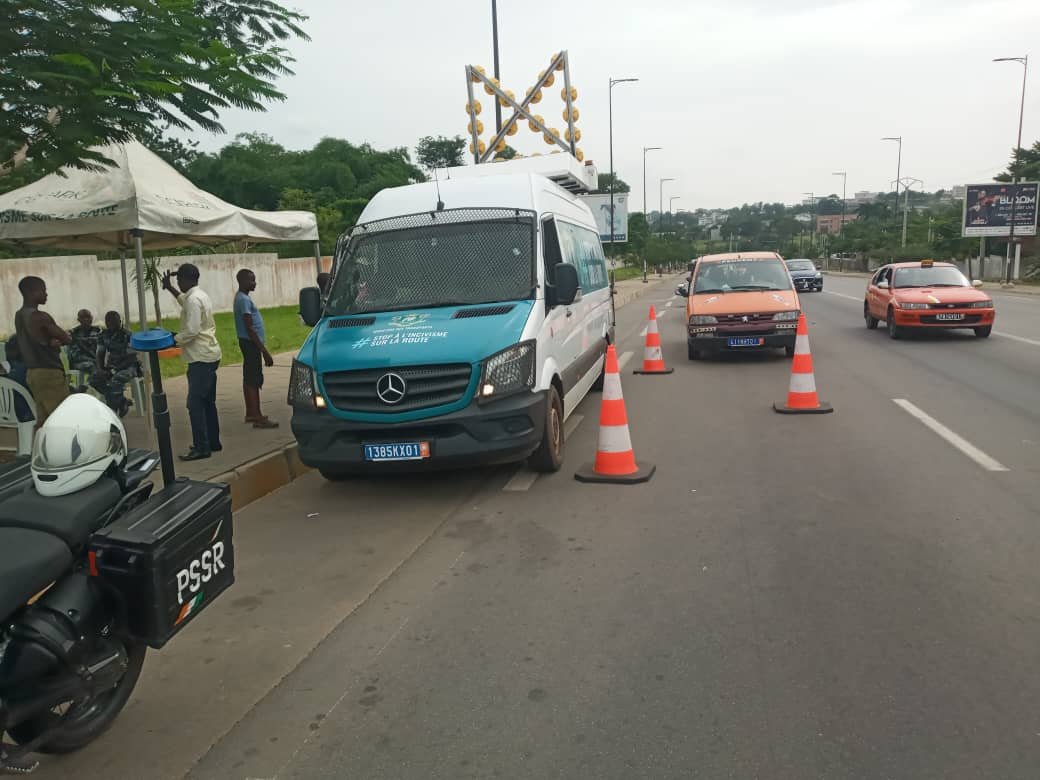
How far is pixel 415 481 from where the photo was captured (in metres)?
6.95

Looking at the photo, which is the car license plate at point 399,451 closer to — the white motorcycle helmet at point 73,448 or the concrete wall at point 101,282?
the white motorcycle helmet at point 73,448

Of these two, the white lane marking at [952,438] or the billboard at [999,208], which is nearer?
the white lane marking at [952,438]

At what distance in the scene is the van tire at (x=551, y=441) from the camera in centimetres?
660

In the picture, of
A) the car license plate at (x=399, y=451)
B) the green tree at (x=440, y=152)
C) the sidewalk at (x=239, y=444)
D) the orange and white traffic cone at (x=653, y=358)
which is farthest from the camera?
the green tree at (x=440, y=152)

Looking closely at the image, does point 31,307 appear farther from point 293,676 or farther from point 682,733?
point 682,733

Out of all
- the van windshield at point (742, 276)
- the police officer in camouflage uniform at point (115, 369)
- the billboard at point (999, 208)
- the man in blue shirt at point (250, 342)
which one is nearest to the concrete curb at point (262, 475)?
the man in blue shirt at point (250, 342)

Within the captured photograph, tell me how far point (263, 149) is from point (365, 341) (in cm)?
7096

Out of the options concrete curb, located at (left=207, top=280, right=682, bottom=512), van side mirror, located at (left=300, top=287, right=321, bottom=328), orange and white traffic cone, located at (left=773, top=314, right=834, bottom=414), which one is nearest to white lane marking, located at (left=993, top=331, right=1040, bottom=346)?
orange and white traffic cone, located at (left=773, top=314, right=834, bottom=414)

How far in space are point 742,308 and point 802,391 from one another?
425 cm

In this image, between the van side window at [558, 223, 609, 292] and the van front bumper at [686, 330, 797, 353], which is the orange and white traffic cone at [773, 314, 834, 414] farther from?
the van front bumper at [686, 330, 797, 353]

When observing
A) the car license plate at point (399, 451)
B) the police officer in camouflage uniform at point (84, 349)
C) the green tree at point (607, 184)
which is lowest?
the car license plate at point (399, 451)

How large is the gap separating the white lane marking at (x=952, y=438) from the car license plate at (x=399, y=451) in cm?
436

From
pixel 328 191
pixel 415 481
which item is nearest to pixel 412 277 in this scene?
pixel 415 481

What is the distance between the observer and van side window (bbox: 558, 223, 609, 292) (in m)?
8.52
